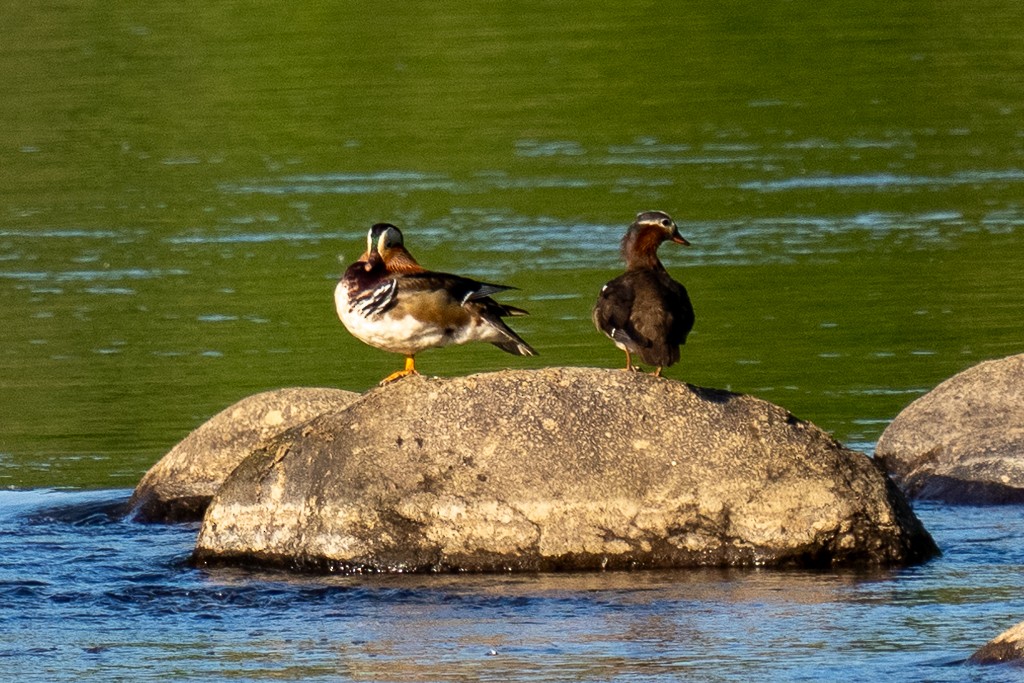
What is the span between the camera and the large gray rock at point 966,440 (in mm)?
11195

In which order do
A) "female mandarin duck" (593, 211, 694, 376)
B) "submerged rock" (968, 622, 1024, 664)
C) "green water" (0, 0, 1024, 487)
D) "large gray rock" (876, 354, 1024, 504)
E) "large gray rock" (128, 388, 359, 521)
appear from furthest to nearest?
"green water" (0, 0, 1024, 487) → "large gray rock" (128, 388, 359, 521) → "large gray rock" (876, 354, 1024, 504) → "female mandarin duck" (593, 211, 694, 376) → "submerged rock" (968, 622, 1024, 664)

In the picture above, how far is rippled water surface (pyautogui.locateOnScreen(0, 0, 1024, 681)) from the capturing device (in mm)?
8859

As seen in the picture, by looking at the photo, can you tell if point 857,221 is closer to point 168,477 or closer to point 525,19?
point 168,477

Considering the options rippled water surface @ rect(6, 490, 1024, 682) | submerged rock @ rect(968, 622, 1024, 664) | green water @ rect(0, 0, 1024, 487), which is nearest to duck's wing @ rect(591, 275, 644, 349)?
rippled water surface @ rect(6, 490, 1024, 682)

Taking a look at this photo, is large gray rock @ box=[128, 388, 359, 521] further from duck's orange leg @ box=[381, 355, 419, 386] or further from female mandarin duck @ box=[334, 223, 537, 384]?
female mandarin duck @ box=[334, 223, 537, 384]

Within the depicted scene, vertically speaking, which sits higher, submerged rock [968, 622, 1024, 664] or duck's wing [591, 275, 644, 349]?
duck's wing [591, 275, 644, 349]

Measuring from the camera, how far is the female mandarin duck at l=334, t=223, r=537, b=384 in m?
10.3

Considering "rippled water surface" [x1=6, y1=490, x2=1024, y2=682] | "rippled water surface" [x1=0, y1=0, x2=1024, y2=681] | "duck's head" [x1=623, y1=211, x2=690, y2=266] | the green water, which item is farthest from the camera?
the green water

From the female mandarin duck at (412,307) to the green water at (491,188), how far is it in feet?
9.98

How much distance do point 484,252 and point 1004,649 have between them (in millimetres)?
11311

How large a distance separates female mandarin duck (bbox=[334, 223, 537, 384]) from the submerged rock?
10.5ft

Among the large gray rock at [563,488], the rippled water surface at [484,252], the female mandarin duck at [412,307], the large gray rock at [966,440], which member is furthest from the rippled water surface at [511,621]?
the female mandarin duck at [412,307]

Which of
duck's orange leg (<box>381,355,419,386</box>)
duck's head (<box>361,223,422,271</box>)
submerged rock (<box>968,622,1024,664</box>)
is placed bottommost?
submerged rock (<box>968,622,1024,664</box>)

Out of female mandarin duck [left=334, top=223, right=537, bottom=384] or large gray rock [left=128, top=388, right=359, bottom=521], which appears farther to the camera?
large gray rock [left=128, top=388, right=359, bottom=521]
